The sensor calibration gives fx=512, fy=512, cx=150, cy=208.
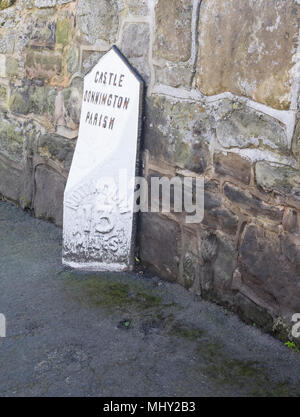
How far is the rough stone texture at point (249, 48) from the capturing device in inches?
68.7

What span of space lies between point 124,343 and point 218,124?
941 mm

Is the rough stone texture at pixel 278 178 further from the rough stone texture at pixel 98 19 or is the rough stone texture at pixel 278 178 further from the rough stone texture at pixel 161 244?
the rough stone texture at pixel 98 19

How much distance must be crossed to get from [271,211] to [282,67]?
0.51m

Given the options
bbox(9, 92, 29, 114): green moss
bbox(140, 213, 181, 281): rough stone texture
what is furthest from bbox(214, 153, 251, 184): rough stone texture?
bbox(9, 92, 29, 114): green moss

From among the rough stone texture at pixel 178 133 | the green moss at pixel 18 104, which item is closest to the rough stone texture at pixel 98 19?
the rough stone texture at pixel 178 133

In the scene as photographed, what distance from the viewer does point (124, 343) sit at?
77.5 inches

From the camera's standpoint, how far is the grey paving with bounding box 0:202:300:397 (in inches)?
68.1

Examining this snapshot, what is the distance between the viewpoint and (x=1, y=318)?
2152 millimetres

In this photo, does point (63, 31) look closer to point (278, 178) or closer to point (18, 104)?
point (18, 104)

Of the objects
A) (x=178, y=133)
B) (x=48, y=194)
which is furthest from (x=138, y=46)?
(x=48, y=194)

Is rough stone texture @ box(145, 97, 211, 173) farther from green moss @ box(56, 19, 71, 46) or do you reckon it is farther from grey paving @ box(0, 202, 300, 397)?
green moss @ box(56, 19, 71, 46)

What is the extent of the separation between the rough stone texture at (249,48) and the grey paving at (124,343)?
91 centimetres
